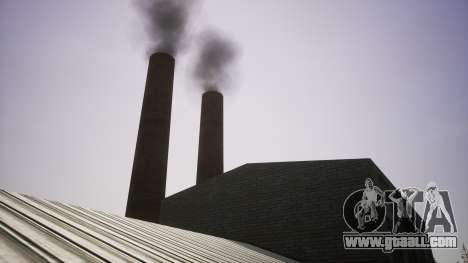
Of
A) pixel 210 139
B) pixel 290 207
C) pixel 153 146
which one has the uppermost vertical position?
pixel 210 139

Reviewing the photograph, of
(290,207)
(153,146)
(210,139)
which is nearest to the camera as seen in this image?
(290,207)

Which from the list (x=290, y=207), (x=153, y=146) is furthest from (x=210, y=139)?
(x=290, y=207)

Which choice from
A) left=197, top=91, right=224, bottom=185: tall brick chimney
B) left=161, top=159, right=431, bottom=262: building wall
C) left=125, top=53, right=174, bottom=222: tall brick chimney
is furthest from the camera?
left=197, top=91, right=224, bottom=185: tall brick chimney

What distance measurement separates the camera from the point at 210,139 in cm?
2041

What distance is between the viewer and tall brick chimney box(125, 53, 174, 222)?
47.6 feet

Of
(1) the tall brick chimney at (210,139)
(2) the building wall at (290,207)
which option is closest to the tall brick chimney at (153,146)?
(2) the building wall at (290,207)

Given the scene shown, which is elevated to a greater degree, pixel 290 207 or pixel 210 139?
pixel 210 139

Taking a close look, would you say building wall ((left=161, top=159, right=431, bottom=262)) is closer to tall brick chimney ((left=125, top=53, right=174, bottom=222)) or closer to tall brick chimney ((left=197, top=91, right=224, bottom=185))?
tall brick chimney ((left=125, top=53, right=174, bottom=222))

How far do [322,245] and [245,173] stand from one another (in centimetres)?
465

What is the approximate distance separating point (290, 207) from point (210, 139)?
8.80 meters

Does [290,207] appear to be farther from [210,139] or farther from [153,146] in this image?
[210,139]

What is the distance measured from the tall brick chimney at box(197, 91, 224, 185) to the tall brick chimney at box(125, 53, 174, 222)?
406cm

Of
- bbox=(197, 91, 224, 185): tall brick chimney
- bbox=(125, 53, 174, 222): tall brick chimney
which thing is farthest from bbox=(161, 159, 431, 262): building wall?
bbox=(197, 91, 224, 185): tall brick chimney

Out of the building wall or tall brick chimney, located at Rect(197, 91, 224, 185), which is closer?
the building wall
